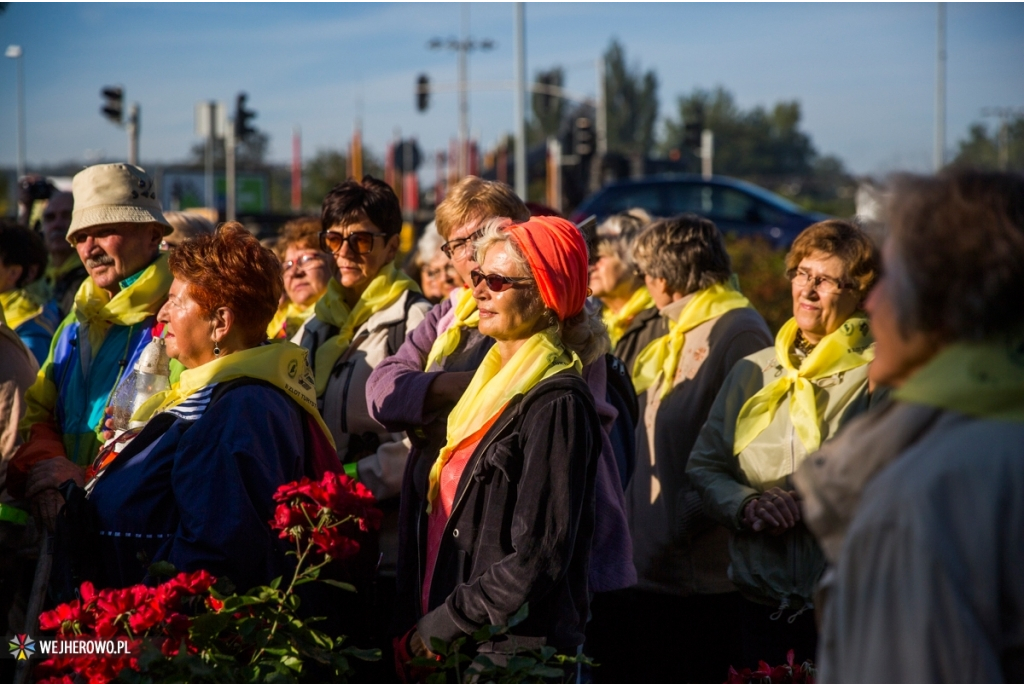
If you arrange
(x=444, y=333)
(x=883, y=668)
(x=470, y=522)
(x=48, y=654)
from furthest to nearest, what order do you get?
1. (x=444, y=333)
2. (x=470, y=522)
3. (x=48, y=654)
4. (x=883, y=668)

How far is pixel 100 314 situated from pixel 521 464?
2.02 meters

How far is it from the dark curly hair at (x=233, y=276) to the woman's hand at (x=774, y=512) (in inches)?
71.0

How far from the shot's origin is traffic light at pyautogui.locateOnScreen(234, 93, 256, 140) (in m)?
21.6

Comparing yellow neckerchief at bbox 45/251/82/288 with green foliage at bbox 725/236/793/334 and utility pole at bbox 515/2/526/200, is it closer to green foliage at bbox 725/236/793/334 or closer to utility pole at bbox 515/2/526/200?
green foliage at bbox 725/236/793/334

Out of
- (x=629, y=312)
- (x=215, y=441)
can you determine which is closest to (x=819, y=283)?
(x=629, y=312)

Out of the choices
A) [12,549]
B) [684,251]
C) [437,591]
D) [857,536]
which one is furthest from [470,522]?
[684,251]

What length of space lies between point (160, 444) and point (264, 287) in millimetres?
576

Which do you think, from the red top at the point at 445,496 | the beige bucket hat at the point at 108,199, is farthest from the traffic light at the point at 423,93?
the red top at the point at 445,496

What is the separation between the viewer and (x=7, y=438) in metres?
3.95

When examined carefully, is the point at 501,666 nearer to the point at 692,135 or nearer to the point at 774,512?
the point at 774,512

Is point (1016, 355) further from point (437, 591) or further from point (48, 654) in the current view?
point (48, 654)

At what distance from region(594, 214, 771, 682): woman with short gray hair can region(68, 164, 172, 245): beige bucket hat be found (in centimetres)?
224

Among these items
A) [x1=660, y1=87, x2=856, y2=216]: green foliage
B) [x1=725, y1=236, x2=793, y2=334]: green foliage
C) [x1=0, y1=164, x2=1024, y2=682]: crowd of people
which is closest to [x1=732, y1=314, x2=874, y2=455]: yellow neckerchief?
[x1=0, y1=164, x2=1024, y2=682]: crowd of people

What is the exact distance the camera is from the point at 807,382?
372 cm
